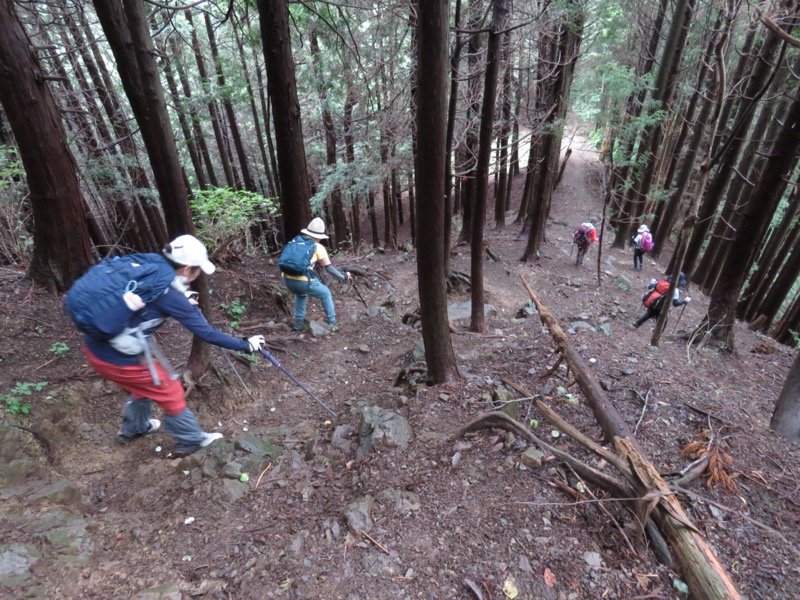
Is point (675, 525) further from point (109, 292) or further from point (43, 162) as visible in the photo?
point (43, 162)

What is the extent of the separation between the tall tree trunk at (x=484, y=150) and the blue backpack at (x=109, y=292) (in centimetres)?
472

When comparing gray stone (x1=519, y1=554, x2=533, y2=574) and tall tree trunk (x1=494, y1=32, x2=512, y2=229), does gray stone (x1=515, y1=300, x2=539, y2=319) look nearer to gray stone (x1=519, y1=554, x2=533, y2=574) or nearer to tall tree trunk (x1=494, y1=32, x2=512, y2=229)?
tall tree trunk (x1=494, y1=32, x2=512, y2=229)

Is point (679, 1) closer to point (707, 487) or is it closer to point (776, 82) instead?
Result: point (776, 82)

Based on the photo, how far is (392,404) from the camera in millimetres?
4895

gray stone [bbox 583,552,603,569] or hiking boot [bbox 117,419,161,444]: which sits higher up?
gray stone [bbox 583,552,603,569]

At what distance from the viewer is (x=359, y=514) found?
10.0ft

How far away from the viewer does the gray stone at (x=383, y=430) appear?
12.7ft

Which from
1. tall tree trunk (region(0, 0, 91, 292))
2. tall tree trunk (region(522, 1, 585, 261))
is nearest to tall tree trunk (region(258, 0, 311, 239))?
tall tree trunk (region(0, 0, 91, 292))

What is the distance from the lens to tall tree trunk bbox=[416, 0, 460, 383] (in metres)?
3.27

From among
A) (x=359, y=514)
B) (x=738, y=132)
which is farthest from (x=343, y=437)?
(x=738, y=132)

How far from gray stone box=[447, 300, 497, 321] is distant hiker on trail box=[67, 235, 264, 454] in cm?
552

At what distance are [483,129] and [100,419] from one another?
6321mm

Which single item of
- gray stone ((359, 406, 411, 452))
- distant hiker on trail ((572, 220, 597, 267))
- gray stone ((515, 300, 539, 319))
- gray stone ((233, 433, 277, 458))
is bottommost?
gray stone ((515, 300, 539, 319))

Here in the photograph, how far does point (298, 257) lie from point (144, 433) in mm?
3302
